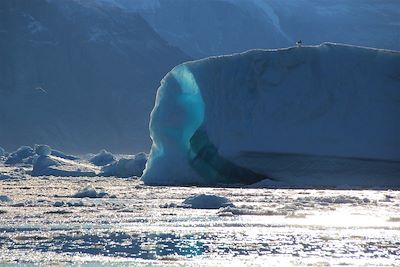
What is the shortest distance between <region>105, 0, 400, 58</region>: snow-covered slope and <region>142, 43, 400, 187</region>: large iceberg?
87.8 meters

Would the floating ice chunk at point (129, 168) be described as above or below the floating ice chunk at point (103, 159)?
below

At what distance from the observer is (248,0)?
121500mm

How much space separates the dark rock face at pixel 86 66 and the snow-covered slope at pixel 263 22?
4431 mm

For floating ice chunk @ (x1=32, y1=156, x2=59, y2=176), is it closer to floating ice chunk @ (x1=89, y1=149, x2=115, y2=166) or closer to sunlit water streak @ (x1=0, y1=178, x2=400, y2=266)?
floating ice chunk @ (x1=89, y1=149, x2=115, y2=166)

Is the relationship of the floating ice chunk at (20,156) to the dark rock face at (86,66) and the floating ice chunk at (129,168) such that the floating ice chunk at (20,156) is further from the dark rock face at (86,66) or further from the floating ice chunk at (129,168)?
the dark rock face at (86,66)

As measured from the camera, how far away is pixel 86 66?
11675 cm

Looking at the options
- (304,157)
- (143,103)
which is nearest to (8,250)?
(304,157)

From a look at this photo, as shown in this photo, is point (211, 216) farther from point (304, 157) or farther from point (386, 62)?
point (386, 62)

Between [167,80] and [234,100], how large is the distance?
91.5 inches

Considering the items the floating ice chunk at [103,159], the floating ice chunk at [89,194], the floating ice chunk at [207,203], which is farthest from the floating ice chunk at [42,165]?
the floating ice chunk at [207,203]

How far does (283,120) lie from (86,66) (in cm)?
8833

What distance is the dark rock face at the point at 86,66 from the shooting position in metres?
110

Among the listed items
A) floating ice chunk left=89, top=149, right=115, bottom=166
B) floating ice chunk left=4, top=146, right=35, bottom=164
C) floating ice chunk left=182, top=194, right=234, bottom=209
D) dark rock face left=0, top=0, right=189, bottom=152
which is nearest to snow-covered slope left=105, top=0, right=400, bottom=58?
dark rock face left=0, top=0, right=189, bottom=152

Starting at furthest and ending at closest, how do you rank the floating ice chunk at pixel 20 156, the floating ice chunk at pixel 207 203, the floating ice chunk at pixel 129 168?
1. the floating ice chunk at pixel 20 156
2. the floating ice chunk at pixel 129 168
3. the floating ice chunk at pixel 207 203
